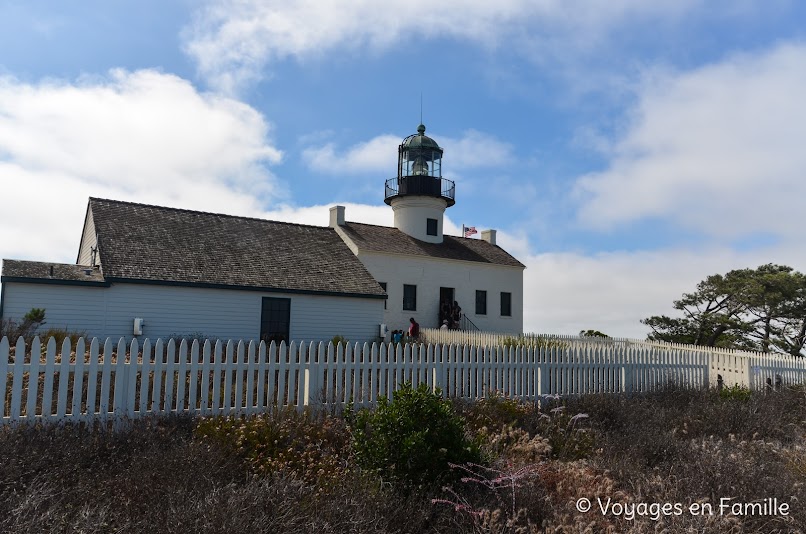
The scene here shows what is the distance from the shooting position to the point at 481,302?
28.8m

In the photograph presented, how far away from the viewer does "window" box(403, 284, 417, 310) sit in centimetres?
2667

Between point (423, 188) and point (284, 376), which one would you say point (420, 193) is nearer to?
point (423, 188)

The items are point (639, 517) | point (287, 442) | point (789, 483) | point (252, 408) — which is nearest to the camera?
point (639, 517)

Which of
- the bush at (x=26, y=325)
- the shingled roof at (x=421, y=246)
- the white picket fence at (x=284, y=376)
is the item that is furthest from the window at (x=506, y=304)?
the bush at (x=26, y=325)

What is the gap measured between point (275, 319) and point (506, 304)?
47.1 ft

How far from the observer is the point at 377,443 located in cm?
545

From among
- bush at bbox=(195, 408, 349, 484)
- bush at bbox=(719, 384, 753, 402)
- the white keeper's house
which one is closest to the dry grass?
bush at bbox=(195, 408, 349, 484)

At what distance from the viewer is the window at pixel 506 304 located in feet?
96.7

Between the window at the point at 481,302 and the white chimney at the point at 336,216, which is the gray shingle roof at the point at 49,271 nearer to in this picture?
the white chimney at the point at 336,216

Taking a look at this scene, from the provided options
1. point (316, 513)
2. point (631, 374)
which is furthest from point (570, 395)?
point (316, 513)

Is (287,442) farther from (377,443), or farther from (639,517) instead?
(639,517)

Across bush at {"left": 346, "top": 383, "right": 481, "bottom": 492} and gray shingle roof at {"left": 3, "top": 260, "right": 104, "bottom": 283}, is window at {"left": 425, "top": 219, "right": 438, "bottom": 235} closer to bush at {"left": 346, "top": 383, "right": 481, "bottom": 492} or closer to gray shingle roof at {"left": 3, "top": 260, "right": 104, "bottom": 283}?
gray shingle roof at {"left": 3, "top": 260, "right": 104, "bottom": 283}

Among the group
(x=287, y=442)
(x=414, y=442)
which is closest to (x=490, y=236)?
(x=287, y=442)

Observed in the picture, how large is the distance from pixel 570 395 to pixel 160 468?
313 inches
